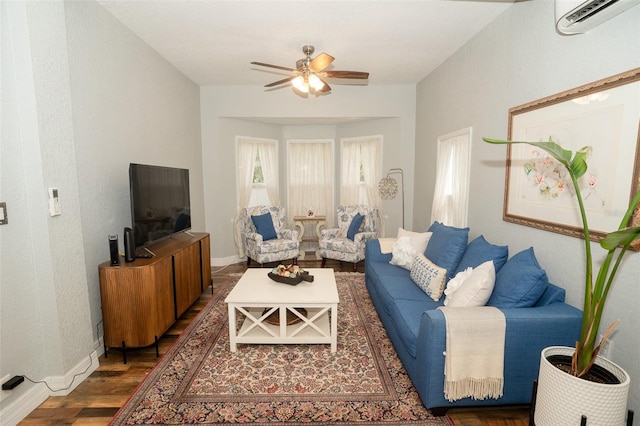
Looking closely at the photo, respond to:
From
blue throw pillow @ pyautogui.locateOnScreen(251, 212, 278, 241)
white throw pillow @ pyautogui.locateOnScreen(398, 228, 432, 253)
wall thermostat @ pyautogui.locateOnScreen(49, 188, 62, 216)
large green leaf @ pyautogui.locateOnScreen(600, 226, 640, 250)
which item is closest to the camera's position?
large green leaf @ pyautogui.locateOnScreen(600, 226, 640, 250)

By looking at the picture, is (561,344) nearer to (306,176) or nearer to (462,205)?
(462,205)

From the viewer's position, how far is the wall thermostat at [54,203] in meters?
1.97

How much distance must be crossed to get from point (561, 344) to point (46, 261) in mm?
3237

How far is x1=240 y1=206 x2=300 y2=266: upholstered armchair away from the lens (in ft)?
15.6

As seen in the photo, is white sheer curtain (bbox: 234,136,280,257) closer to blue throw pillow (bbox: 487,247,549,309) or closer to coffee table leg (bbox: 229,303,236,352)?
coffee table leg (bbox: 229,303,236,352)

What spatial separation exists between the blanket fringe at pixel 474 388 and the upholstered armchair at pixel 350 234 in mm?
2955

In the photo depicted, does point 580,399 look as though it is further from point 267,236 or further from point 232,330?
point 267,236

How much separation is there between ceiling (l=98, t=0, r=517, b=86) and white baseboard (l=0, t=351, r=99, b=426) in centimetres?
295

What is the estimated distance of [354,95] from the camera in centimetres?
499

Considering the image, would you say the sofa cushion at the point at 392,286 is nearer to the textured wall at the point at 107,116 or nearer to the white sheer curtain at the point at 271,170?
the textured wall at the point at 107,116

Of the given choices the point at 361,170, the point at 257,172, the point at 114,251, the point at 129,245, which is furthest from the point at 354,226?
the point at 114,251

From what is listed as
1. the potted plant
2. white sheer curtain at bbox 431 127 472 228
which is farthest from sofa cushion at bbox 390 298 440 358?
white sheer curtain at bbox 431 127 472 228

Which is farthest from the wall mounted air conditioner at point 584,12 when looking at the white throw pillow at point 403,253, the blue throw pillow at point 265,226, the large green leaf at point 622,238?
the blue throw pillow at point 265,226

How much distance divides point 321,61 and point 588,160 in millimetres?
2203
